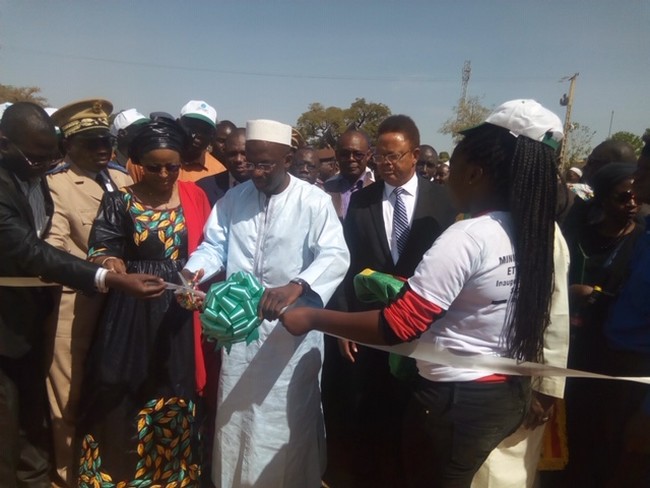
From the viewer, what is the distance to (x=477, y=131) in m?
1.69

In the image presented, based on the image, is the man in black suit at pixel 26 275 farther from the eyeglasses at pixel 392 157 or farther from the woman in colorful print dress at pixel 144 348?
the eyeglasses at pixel 392 157

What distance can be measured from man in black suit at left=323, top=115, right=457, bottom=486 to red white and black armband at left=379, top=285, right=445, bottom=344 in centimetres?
130

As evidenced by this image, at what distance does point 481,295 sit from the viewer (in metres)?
1.56

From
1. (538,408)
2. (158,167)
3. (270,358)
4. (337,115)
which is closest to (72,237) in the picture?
(158,167)

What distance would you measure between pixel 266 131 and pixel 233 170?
61.6 inches

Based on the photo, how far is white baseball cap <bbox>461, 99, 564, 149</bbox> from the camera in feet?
5.16

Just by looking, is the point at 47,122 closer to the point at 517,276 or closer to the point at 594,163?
the point at 517,276

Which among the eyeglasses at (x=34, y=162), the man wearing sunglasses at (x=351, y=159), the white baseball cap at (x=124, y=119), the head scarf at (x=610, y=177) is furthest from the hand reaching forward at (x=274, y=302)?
the white baseball cap at (x=124, y=119)

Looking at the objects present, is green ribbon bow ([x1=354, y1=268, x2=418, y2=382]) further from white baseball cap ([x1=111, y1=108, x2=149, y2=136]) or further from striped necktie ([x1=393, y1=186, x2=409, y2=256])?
white baseball cap ([x1=111, y1=108, x2=149, y2=136])

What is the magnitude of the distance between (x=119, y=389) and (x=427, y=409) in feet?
5.63

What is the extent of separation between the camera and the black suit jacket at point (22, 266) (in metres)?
2.34

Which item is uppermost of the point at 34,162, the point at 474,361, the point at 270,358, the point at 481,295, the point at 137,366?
the point at 34,162

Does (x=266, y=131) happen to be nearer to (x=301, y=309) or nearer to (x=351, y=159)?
(x=301, y=309)

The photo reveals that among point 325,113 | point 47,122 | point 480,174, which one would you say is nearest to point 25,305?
point 47,122
